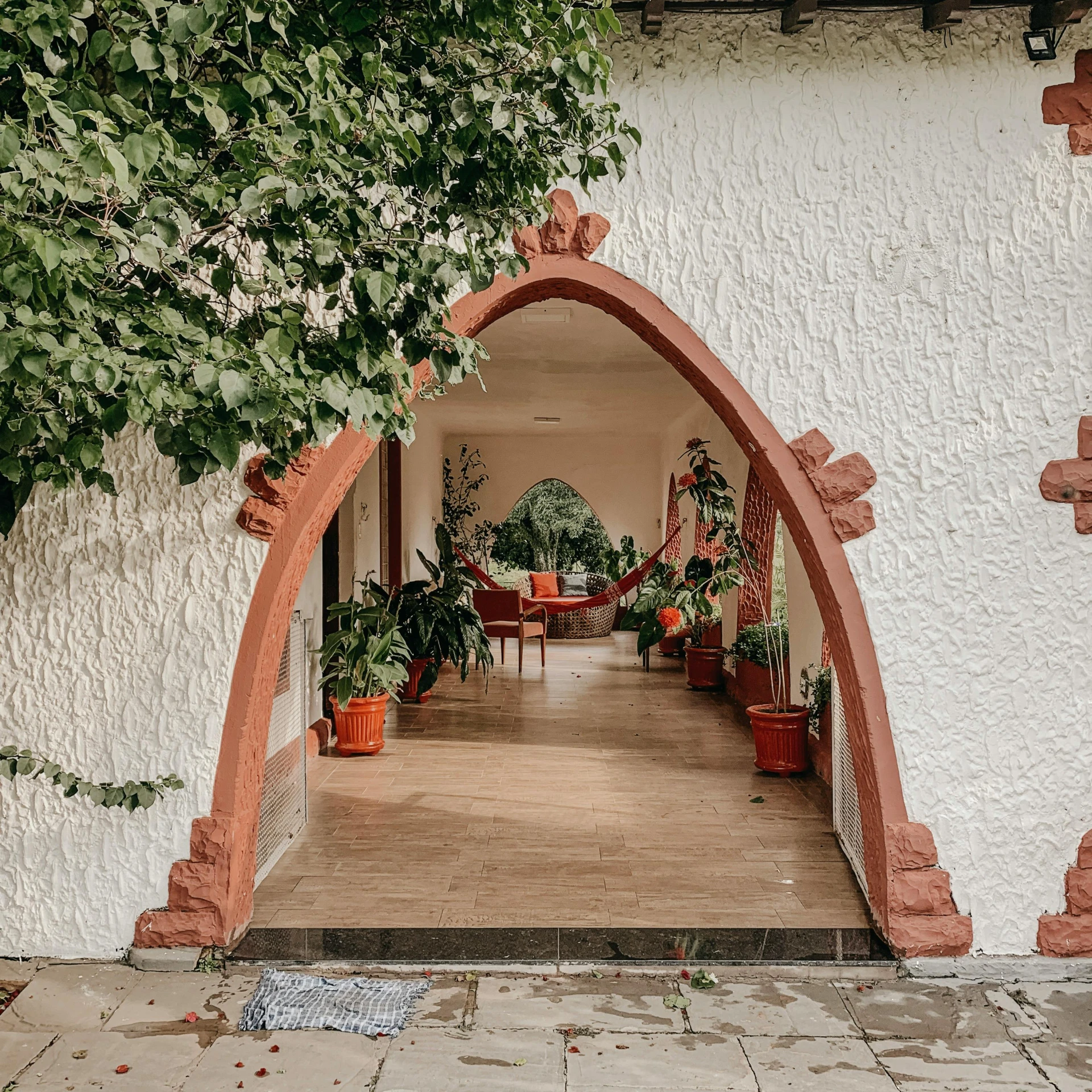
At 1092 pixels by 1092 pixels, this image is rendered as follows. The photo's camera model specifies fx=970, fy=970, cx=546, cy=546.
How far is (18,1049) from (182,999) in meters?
0.37

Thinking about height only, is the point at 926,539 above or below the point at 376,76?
below

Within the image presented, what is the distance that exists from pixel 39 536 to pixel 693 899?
2.19 meters

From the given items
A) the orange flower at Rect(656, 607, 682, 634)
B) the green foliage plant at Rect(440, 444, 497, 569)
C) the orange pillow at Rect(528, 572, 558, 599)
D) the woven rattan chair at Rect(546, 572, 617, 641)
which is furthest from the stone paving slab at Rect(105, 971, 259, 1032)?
the green foliage plant at Rect(440, 444, 497, 569)

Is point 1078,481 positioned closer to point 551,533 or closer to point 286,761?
point 286,761

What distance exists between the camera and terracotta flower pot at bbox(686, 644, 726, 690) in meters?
6.84

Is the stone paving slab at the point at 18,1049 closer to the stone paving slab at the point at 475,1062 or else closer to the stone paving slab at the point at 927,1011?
the stone paving slab at the point at 475,1062

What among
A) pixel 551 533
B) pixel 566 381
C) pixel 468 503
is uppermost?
pixel 566 381

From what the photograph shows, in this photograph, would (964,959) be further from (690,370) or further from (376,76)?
(376,76)

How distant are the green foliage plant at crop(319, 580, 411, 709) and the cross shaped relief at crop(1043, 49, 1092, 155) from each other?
135 inches

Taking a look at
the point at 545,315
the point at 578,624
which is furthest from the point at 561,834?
the point at 578,624

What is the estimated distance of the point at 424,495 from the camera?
9.37 meters

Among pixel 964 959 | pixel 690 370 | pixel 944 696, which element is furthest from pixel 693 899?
pixel 690 370

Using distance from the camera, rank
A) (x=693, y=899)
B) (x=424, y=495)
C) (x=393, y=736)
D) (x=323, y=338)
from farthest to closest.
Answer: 1. (x=424, y=495)
2. (x=393, y=736)
3. (x=693, y=899)
4. (x=323, y=338)

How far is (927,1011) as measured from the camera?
240 cm
